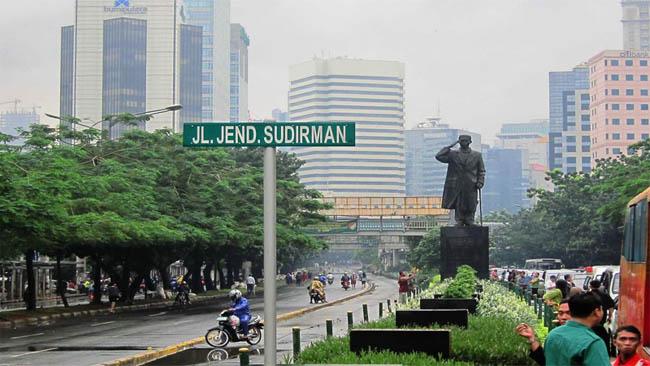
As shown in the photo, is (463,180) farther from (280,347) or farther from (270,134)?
(270,134)

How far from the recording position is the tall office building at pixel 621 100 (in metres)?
175

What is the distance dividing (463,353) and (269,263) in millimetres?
6141

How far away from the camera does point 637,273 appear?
15.4 m

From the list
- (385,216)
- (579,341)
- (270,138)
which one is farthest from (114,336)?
(385,216)

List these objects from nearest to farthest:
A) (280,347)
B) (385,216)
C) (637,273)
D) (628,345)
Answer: (628,345)
(637,273)
(280,347)
(385,216)

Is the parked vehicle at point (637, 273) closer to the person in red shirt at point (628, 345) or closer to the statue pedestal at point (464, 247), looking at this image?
the person in red shirt at point (628, 345)

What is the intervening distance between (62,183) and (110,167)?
33.2 ft

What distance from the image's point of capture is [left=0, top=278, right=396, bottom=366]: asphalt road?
23.0 metres

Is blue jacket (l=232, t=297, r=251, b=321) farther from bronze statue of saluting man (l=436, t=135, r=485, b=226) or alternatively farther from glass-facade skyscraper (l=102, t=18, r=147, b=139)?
glass-facade skyscraper (l=102, t=18, r=147, b=139)

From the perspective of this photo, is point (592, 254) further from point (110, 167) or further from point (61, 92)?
point (61, 92)

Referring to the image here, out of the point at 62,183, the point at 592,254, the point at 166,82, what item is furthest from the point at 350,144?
the point at 166,82

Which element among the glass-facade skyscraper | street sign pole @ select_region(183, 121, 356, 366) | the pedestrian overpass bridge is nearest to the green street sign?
street sign pole @ select_region(183, 121, 356, 366)

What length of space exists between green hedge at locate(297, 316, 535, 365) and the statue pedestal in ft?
66.7

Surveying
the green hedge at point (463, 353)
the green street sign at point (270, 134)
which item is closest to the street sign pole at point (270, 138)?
the green street sign at point (270, 134)
